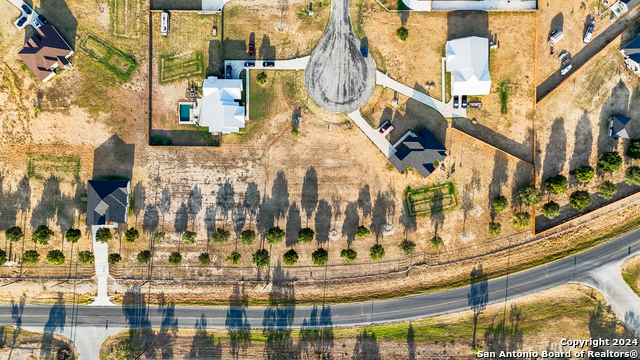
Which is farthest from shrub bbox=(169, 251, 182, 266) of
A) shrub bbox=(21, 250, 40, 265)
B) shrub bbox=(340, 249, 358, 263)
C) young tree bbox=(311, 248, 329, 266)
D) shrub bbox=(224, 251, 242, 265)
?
shrub bbox=(340, 249, 358, 263)

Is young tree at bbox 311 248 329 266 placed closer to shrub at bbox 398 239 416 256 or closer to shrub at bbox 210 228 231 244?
shrub at bbox 398 239 416 256

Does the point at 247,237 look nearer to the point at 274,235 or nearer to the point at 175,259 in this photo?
the point at 274,235

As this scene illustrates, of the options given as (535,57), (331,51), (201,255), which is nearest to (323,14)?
(331,51)

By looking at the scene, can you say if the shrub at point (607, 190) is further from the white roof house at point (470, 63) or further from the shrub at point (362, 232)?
the shrub at point (362, 232)

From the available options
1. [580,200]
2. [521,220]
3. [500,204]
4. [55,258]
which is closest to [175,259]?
[55,258]

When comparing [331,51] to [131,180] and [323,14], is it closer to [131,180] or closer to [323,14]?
[323,14]

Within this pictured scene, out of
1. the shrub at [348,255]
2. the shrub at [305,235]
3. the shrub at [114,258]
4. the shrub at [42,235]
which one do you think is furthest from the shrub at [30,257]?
the shrub at [348,255]
